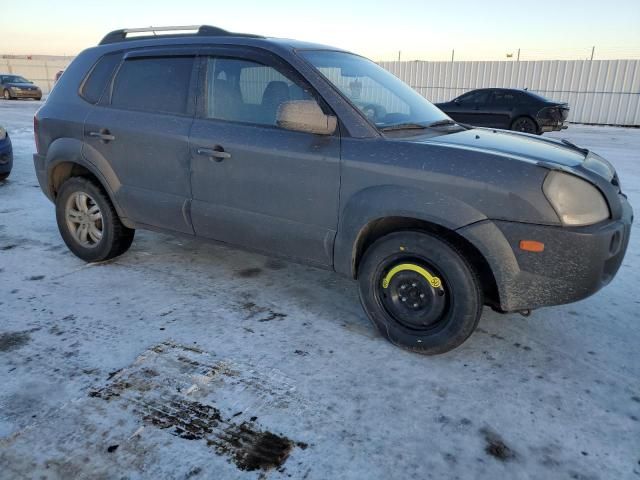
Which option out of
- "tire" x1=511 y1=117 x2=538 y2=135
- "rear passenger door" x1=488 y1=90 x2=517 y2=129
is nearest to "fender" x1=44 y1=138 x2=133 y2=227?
"tire" x1=511 y1=117 x2=538 y2=135

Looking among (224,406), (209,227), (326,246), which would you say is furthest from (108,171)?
(224,406)

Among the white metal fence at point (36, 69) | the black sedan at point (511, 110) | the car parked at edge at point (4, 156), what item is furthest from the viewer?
the white metal fence at point (36, 69)

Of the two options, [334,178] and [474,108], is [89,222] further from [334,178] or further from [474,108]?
[474,108]

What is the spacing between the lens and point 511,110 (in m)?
13.6

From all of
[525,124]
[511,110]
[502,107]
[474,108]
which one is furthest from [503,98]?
[525,124]

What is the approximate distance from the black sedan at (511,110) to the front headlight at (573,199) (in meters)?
11.8

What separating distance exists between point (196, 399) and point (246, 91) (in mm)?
2008

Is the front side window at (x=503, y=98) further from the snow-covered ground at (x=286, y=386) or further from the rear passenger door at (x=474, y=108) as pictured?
the snow-covered ground at (x=286, y=386)

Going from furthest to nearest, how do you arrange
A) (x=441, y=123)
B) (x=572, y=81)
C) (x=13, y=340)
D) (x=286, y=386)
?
(x=572, y=81), (x=441, y=123), (x=13, y=340), (x=286, y=386)

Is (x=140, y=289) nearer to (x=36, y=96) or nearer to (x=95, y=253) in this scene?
(x=95, y=253)

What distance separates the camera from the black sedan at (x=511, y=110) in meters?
13.1

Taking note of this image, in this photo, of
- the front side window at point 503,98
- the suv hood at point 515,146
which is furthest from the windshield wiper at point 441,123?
the front side window at point 503,98

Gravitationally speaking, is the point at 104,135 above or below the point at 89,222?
above

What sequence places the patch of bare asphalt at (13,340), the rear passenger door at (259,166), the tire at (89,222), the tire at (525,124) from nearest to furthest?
the patch of bare asphalt at (13,340) < the rear passenger door at (259,166) < the tire at (89,222) < the tire at (525,124)
